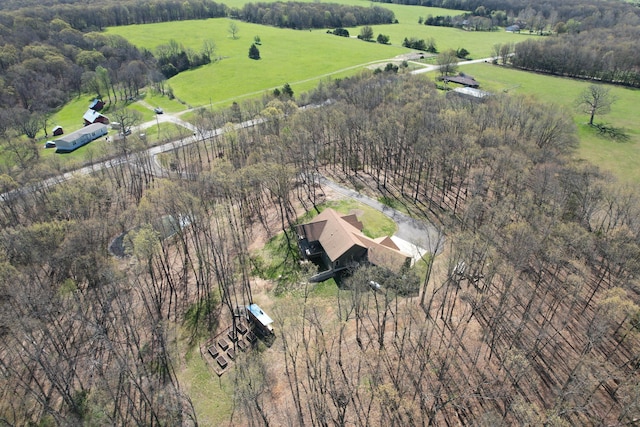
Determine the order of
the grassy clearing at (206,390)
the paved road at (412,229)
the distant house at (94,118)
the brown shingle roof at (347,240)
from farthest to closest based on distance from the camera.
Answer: the distant house at (94,118), the paved road at (412,229), the brown shingle roof at (347,240), the grassy clearing at (206,390)

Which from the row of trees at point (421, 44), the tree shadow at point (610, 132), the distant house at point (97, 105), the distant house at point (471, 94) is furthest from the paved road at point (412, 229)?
the row of trees at point (421, 44)

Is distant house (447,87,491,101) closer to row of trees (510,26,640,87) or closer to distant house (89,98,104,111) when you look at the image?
row of trees (510,26,640,87)

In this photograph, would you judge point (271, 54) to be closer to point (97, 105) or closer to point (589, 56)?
point (97, 105)

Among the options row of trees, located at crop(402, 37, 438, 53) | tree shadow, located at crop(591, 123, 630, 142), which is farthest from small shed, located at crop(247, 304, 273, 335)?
row of trees, located at crop(402, 37, 438, 53)

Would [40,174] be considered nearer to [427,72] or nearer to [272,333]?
[272,333]

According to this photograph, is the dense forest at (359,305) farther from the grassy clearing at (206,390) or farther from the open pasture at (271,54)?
the open pasture at (271,54)
